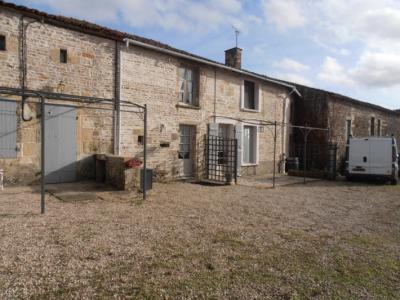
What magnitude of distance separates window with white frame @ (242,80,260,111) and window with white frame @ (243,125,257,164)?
99 centimetres

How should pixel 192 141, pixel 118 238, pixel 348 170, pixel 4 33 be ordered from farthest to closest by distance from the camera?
pixel 348 170 < pixel 192 141 < pixel 4 33 < pixel 118 238

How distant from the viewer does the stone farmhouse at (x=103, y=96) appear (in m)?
7.95

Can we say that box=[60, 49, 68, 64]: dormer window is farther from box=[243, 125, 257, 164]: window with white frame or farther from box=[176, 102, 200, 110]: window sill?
box=[243, 125, 257, 164]: window with white frame

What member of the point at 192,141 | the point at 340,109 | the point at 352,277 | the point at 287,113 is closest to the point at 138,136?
the point at 192,141

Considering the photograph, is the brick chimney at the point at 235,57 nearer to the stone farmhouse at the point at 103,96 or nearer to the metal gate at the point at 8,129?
the stone farmhouse at the point at 103,96

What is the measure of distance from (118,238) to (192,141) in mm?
7517

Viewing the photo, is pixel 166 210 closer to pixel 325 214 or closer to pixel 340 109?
pixel 325 214

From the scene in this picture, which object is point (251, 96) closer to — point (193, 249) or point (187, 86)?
point (187, 86)

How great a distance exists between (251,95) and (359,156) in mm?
5281

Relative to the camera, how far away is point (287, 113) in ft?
53.2

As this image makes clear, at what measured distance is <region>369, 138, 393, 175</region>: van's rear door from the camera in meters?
11.9

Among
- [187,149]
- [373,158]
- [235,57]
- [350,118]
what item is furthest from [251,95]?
[350,118]

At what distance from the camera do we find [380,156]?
39.3 feet

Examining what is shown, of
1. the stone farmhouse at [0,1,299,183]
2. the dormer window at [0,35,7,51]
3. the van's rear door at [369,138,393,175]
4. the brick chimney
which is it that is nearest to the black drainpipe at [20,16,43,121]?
the stone farmhouse at [0,1,299,183]
